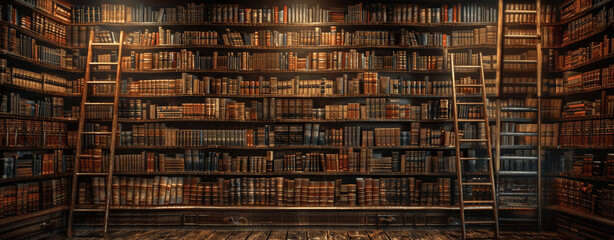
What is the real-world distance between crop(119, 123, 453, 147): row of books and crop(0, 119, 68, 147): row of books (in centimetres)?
70

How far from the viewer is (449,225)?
4590 mm

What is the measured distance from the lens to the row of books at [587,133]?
3.74 meters

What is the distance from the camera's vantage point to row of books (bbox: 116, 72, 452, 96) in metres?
4.62

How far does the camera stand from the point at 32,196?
4.14m

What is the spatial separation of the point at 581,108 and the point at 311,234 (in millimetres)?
3244

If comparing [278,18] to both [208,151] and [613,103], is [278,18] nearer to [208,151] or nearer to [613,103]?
[208,151]

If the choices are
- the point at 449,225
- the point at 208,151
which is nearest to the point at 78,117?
the point at 208,151

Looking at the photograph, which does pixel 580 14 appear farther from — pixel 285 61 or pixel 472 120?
pixel 285 61

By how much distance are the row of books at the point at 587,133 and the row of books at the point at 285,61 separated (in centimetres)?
150

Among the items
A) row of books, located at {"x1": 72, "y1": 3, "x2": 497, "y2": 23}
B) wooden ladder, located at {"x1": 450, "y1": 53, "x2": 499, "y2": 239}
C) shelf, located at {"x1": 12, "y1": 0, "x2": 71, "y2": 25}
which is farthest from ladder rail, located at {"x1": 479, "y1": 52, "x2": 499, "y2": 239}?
shelf, located at {"x1": 12, "y1": 0, "x2": 71, "y2": 25}

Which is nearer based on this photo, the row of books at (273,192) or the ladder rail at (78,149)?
the ladder rail at (78,149)

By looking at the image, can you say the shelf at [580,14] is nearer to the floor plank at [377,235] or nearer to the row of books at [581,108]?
the row of books at [581,108]

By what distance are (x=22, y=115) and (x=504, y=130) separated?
5339 millimetres

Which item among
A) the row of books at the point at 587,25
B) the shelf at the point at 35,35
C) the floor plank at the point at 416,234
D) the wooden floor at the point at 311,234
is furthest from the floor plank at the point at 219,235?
the row of books at the point at 587,25
